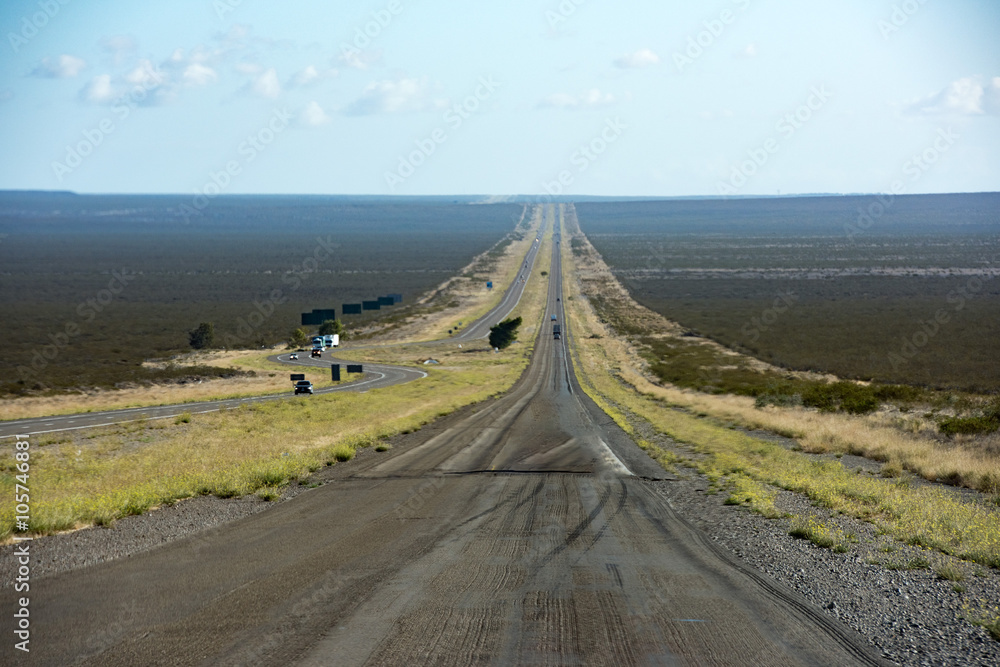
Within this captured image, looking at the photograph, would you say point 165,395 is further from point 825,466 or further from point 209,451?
point 825,466

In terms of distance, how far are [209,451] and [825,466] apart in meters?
19.7

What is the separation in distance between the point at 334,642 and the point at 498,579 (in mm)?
2920

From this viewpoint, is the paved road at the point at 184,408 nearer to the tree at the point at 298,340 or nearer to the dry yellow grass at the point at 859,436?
the tree at the point at 298,340

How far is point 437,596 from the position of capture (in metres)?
9.68

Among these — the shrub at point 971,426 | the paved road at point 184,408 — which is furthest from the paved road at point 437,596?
the paved road at point 184,408

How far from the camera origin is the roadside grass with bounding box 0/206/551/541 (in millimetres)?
14453

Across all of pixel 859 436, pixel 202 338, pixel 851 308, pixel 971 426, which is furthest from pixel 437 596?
pixel 851 308

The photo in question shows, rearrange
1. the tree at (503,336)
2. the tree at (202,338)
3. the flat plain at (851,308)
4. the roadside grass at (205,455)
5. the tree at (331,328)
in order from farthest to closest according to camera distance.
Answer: the tree at (331,328)
the tree at (202,338)
the tree at (503,336)
the flat plain at (851,308)
the roadside grass at (205,455)

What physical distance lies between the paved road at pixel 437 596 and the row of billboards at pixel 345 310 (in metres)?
89.5

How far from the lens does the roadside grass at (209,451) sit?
14.5 m

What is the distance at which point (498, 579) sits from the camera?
10430 mm

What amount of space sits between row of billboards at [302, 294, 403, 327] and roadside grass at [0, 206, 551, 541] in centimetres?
5724

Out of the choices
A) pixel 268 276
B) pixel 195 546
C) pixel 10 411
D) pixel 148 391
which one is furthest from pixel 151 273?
pixel 195 546

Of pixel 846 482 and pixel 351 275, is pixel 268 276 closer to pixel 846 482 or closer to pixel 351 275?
pixel 351 275
